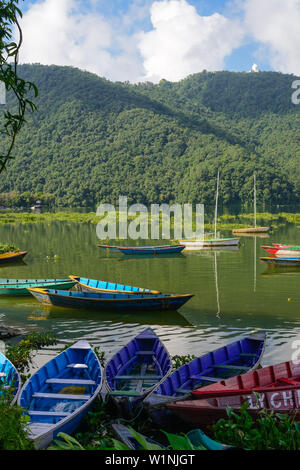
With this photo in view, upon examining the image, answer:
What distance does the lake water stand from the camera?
11.5 metres

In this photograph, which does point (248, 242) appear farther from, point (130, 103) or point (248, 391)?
point (130, 103)

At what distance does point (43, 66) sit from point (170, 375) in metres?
150

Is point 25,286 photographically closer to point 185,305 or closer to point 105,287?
point 105,287

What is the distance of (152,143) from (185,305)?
324 feet

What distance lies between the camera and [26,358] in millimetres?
9438

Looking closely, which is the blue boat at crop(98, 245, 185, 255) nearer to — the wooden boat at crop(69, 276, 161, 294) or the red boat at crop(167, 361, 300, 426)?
the wooden boat at crop(69, 276, 161, 294)

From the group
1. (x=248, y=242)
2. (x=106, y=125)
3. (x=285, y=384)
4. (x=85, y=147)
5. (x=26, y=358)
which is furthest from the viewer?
(x=106, y=125)

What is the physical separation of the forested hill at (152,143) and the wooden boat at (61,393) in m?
71.0

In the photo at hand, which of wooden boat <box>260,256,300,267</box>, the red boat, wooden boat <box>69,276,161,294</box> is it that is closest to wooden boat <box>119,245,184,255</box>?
wooden boat <box>260,256,300,267</box>

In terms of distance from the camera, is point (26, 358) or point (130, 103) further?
point (130, 103)

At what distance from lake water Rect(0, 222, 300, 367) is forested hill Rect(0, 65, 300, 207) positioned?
53.8 m

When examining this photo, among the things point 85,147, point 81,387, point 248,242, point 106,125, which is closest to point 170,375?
point 81,387

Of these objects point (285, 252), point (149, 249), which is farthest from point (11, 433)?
point (149, 249)

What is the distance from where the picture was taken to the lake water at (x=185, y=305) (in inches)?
452
